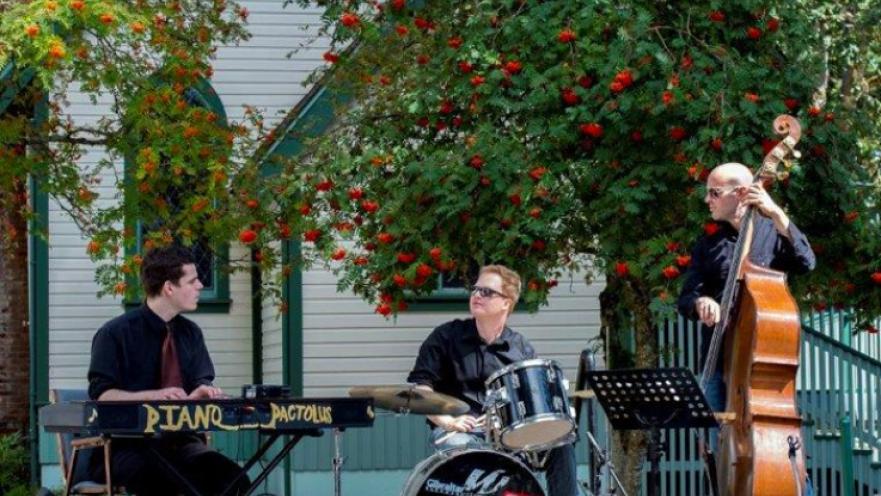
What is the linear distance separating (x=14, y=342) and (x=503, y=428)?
11.8 m

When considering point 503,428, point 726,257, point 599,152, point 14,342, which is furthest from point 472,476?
point 14,342

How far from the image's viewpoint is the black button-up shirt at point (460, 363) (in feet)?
34.0

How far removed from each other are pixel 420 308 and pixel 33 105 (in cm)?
411

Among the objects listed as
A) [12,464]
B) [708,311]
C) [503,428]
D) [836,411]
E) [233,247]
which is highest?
[233,247]

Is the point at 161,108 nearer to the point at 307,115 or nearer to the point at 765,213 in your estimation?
the point at 307,115

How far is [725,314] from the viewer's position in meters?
9.26

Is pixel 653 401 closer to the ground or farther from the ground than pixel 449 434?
farther from the ground

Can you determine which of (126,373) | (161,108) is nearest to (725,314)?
(126,373)

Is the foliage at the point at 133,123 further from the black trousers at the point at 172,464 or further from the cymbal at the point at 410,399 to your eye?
the cymbal at the point at 410,399

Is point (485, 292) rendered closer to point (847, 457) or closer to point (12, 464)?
point (847, 457)

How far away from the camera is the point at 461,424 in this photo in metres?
10.0

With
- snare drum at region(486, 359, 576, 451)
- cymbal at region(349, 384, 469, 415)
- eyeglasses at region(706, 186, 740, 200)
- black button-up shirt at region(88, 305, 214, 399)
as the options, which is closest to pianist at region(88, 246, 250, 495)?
black button-up shirt at region(88, 305, 214, 399)

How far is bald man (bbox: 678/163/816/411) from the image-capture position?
9.41 metres

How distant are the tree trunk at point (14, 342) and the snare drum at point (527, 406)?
1152cm
